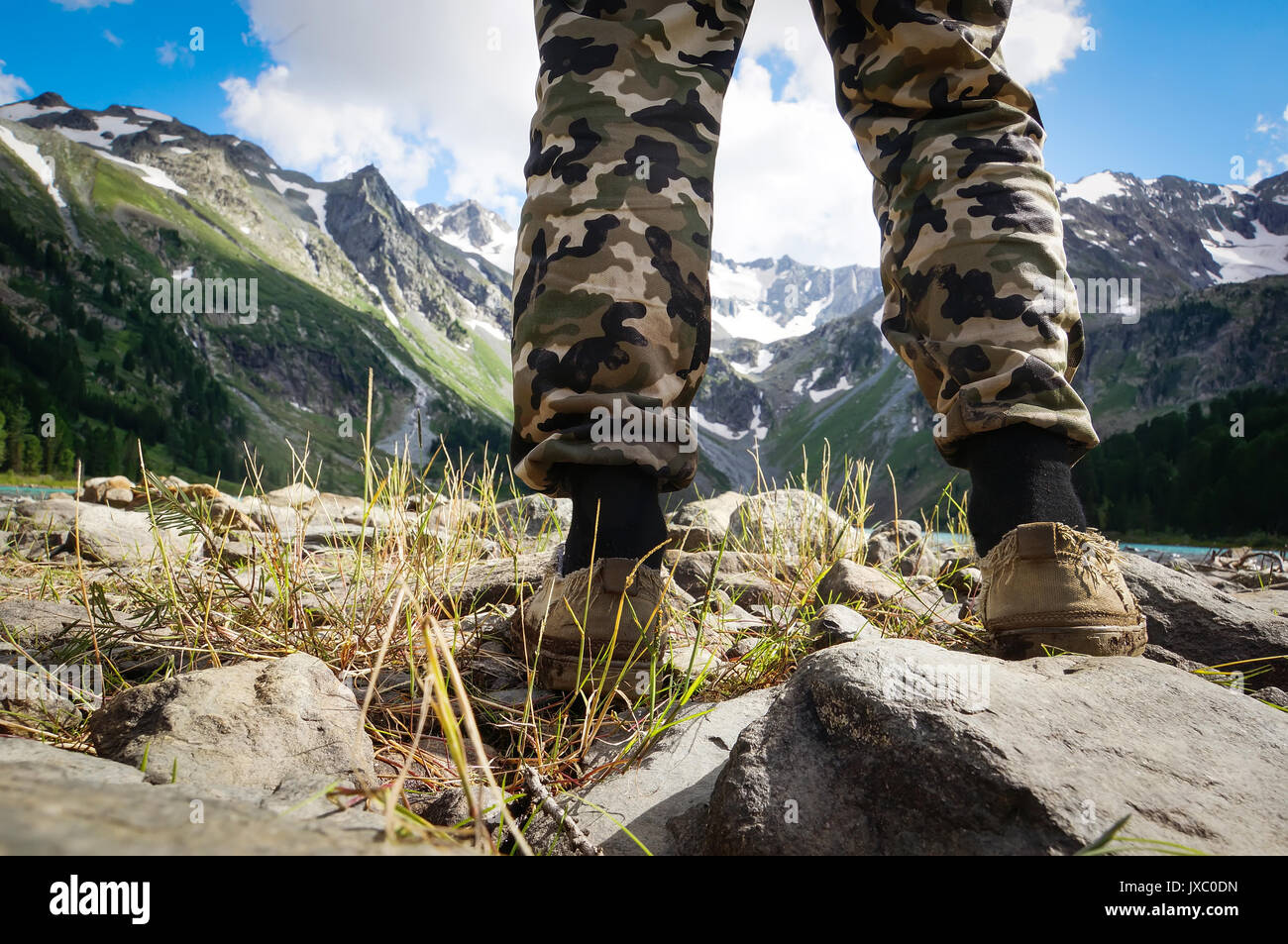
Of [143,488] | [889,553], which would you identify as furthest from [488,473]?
[889,553]

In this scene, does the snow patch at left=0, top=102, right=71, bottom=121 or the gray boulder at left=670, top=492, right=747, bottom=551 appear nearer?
the gray boulder at left=670, top=492, right=747, bottom=551

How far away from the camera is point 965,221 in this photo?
185 cm

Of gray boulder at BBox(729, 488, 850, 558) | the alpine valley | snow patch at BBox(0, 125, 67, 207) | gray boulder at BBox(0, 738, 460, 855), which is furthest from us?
snow patch at BBox(0, 125, 67, 207)

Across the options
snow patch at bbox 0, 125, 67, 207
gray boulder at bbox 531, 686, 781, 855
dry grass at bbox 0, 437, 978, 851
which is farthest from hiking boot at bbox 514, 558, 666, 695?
snow patch at bbox 0, 125, 67, 207

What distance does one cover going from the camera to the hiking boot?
1576 mm

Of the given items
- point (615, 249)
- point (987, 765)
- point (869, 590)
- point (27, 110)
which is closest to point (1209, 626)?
point (869, 590)

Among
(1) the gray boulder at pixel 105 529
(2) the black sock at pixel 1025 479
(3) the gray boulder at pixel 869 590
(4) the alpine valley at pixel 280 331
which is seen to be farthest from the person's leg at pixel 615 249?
(4) the alpine valley at pixel 280 331

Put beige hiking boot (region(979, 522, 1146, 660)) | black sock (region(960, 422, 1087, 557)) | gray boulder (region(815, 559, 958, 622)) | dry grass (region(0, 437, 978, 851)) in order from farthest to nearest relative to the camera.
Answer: gray boulder (region(815, 559, 958, 622)) < black sock (region(960, 422, 1087, 557)) < beige hiking boot (region(979, 522, 1146, 660)) < dry grass (region(0, 437, 978, 851))

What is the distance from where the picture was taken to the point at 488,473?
299cm

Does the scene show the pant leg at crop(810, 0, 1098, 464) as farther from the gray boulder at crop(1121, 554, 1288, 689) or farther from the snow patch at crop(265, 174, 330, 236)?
the snow patch at crop(265, 174, 330, 236)

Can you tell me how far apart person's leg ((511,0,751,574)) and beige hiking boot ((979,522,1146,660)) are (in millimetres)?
806

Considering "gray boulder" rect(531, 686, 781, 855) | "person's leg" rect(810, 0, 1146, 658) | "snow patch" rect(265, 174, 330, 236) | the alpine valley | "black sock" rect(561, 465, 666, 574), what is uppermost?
"snow patch" rect(265, 174, 330, 236)
